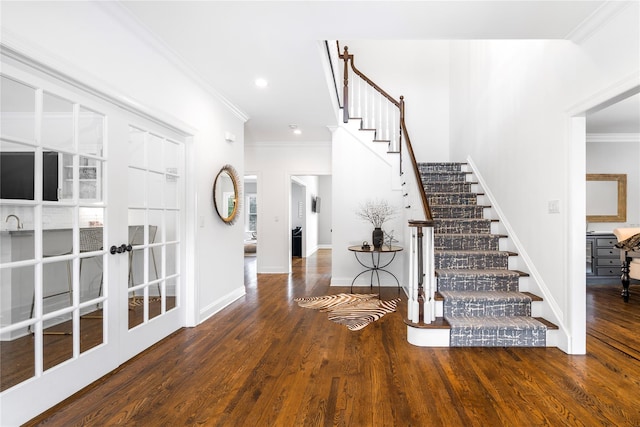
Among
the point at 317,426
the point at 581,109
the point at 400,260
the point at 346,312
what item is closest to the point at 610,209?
the point at 400,260

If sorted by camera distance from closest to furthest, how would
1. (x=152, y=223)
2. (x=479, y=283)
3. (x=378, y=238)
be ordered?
1. (x=152, y=223)
2. (x=479, y=283)
3. (x=378, y=238)

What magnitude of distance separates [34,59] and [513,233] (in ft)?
14.6

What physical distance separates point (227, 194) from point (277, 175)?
2.28 m

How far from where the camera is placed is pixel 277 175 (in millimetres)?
6539

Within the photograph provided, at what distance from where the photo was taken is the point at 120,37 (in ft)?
→ 7.85

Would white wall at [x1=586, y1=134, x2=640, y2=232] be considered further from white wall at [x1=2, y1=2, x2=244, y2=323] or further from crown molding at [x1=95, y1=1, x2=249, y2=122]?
crown molding at [x1=95, y1=1, x2=249, y2=122]

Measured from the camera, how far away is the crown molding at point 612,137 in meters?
5.89

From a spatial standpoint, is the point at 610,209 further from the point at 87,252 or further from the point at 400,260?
the point at 87,252

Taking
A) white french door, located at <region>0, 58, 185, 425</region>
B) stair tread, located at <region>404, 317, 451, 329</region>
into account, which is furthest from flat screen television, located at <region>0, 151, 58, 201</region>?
stair tread, located at <region>404, 317, 451, 329</region>

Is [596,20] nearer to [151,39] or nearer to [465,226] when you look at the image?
[465,226]

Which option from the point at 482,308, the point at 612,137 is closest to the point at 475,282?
the point at 482,308

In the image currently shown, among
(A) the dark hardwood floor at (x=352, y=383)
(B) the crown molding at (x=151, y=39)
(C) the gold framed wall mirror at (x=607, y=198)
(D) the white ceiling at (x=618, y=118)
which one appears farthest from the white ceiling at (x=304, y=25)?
(C) the gold framed wall mirror at (x=607, y=198)

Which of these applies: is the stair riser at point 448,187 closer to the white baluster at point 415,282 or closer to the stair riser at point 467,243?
the stair riser at point 467,243

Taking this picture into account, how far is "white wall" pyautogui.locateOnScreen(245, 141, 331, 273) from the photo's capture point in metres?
6.50
